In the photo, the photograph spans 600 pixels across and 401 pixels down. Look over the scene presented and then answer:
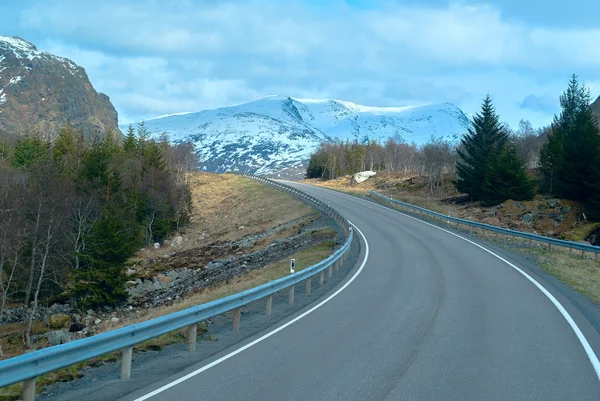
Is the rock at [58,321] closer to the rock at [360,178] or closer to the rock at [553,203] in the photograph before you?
the rock at [553,203]

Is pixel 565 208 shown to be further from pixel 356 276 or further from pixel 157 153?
pixel 157 153

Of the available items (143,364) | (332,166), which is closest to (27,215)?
(143,364)

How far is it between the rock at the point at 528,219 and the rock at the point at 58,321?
32940 millimetres

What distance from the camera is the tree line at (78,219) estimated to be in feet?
106

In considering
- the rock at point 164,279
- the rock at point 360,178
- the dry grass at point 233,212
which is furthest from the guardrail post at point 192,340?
the rock at point 360,178

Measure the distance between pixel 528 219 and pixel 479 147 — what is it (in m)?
14.0

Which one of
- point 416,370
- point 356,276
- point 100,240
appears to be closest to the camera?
point 416,370

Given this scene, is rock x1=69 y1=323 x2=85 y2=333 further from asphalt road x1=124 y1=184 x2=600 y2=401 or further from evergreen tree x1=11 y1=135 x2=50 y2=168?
evergreen tree x1=11 y1=135 x2=50 y2=168

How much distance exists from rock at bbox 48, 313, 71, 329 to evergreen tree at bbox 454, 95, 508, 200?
37754 millimetres

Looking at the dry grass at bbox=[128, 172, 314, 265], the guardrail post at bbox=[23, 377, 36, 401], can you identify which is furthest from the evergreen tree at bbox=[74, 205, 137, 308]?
the guardrail post at bbox=[23, 377, 36, 401]

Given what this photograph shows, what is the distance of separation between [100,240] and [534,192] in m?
35.3

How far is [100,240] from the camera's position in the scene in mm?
35375

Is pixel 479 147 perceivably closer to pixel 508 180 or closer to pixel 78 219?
pixel 508 180

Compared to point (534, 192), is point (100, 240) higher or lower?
lower
